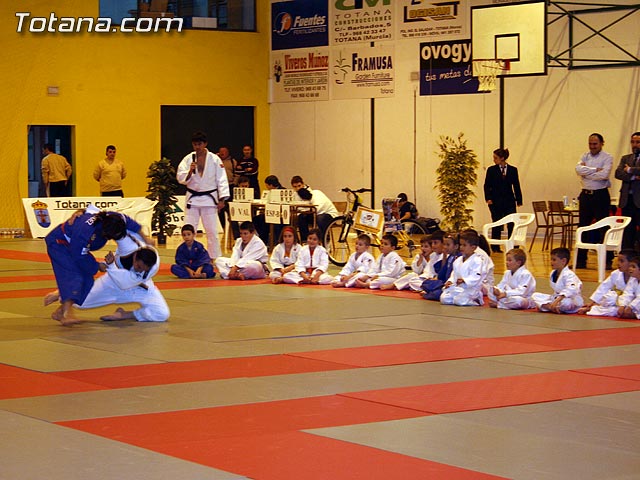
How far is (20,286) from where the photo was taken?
1359 cm

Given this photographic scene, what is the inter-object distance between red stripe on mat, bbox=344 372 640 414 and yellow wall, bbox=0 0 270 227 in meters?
17.4

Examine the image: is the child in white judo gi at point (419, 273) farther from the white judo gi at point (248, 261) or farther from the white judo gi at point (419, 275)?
the white judo gi at point (248, 261)

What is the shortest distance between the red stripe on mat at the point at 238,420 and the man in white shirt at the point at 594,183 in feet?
30.5

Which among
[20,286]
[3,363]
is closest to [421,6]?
[20,286]

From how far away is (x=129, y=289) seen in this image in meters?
10.3

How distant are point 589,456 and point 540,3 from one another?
1335cm

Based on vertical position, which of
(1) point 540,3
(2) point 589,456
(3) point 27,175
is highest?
(1) point 540,3

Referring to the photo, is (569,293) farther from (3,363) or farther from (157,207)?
(157,207)

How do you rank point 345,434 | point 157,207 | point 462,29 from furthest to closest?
point 462,29, point 157,207, point 345,434

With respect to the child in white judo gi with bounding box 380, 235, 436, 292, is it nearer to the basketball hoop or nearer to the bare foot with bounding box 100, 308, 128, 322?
the bare foot with bounding box 100, 308, 128, 322

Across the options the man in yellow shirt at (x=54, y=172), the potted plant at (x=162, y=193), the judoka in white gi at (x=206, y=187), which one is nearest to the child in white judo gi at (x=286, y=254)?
the judoka in white gi at (x=206, y=187)

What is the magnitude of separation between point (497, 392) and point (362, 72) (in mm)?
17666

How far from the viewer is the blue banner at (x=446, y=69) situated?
2183cm

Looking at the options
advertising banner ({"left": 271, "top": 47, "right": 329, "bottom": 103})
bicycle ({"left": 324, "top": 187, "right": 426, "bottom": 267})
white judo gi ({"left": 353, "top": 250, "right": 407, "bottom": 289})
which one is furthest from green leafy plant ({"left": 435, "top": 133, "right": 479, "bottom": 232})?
white judo gi ({"left": 353, "top": 250, "right": 407, "bottom": 289})
